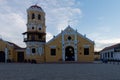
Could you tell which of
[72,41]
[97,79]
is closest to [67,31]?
[72,41]

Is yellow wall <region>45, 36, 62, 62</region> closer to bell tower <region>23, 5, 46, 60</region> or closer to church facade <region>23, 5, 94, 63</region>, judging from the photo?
church facade <region>23, 5, 94, 63</region>

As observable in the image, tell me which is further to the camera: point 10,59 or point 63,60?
point 10,59

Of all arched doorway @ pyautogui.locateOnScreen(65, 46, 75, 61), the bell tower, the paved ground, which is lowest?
the paved ground

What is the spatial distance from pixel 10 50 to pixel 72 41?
14524 millimetres

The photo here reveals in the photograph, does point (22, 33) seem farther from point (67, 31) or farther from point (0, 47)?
point (67, 31)

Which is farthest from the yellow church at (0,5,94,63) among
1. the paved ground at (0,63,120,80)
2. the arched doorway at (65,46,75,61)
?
the paved ground at (0,63,120,80)

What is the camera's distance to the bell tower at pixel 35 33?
156ft

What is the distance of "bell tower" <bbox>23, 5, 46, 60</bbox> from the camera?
47688mm

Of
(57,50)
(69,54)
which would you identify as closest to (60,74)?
(57,50)

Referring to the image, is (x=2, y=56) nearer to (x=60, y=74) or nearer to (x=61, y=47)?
(x=61, y=47)

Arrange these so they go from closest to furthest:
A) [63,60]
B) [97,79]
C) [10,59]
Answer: [97,79] → [63,60] → [10,59]

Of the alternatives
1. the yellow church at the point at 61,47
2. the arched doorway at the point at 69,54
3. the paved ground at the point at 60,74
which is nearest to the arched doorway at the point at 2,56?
the yellow church at the point at 61,47

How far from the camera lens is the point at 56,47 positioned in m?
47.6

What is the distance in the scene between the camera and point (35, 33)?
159ft
